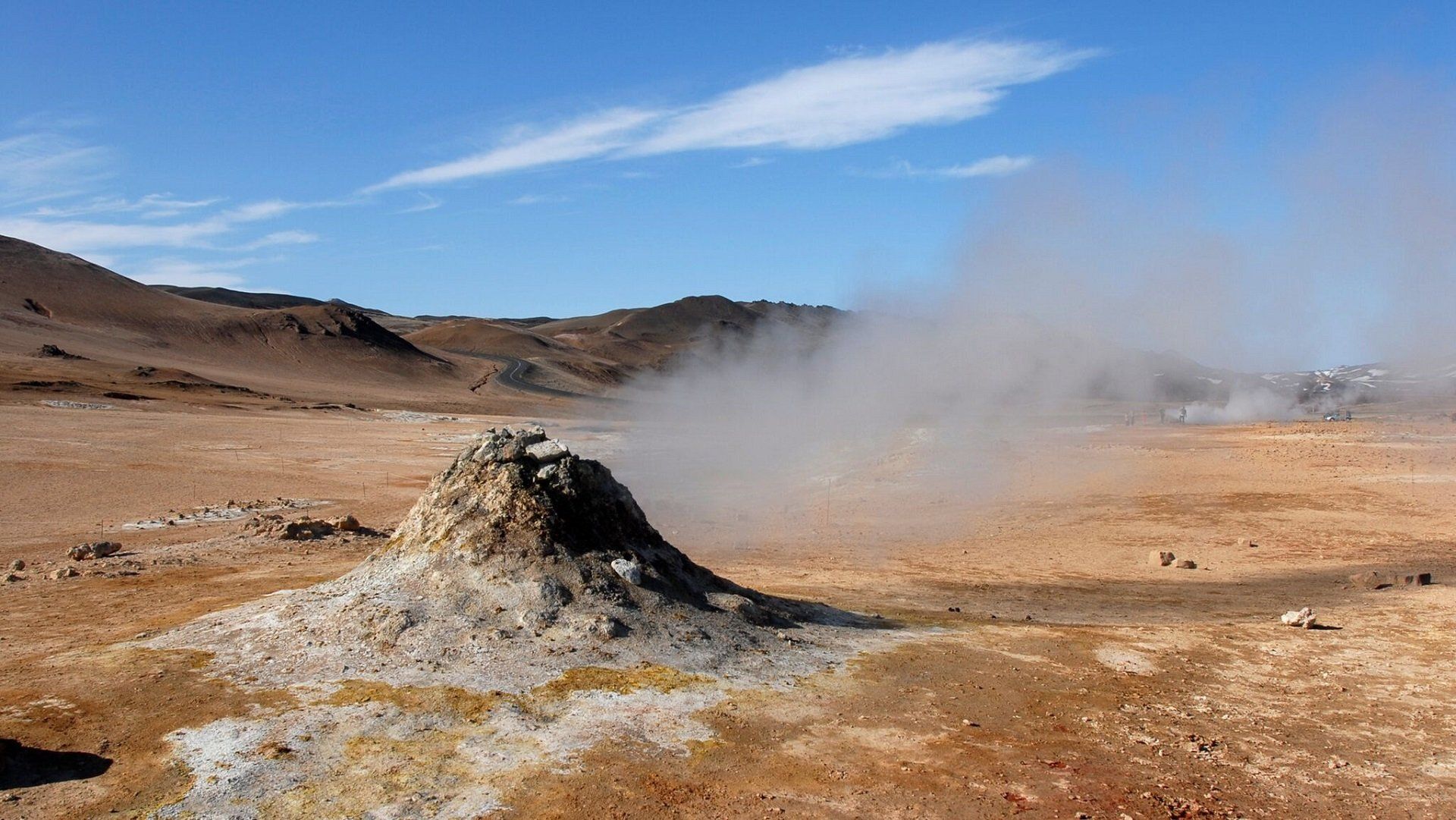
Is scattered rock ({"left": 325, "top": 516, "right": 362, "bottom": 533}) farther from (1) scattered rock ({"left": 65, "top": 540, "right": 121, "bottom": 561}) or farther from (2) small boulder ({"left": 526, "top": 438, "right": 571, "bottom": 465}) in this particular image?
(2) small boulder ({"left": 526, "top": 438, "right": 571, "bottom": 465})

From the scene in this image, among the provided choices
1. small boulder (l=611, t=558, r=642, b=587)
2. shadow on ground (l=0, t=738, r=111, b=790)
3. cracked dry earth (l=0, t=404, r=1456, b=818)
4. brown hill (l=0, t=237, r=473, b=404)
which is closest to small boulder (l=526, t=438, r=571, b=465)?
small boulder (l=611, t=558, r=642, b=587)

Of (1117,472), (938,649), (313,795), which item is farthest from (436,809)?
(1117,472)

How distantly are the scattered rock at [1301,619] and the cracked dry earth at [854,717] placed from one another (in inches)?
11.7

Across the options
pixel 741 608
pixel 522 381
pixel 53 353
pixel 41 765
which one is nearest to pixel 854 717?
pixel 741 608

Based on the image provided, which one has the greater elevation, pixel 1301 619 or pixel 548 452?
pixel 548 452

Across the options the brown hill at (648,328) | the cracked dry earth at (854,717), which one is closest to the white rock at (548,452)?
the cracked dry earth at (854,717)

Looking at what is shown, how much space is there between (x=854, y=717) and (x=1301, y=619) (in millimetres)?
6894

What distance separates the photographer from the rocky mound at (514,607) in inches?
335

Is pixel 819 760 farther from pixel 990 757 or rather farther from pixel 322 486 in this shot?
pixel 322 486

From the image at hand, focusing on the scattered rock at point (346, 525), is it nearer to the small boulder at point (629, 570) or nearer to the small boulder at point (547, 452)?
the small boulder at point (547, 452)

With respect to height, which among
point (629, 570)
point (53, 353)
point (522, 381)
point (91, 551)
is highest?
point (53, 353)

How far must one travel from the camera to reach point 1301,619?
11875mm

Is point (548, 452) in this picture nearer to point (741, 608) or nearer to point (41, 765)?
point (741, 608)

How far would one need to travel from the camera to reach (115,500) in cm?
2069
